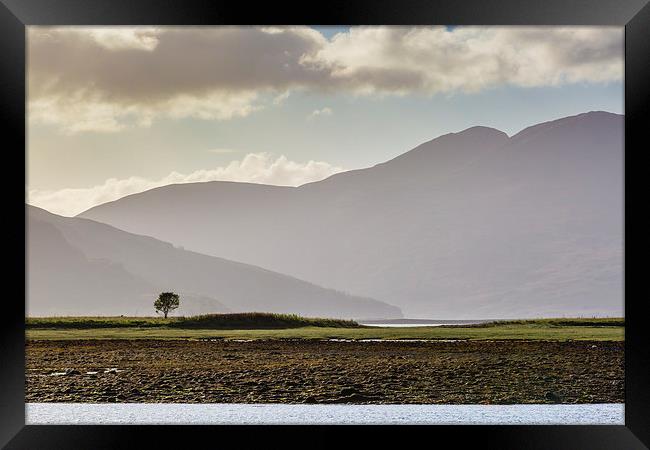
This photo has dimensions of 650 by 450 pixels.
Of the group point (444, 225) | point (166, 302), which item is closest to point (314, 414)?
point (166, 302)

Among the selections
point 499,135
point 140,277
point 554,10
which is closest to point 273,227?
point 140,277

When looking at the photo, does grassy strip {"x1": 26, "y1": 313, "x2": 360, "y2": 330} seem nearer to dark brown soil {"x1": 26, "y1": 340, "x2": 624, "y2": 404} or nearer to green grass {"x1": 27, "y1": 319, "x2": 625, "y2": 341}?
green grass {"x1": 27, "y1": 319, "x2": 625, "y2": 341}

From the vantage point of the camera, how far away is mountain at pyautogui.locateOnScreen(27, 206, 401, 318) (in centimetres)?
1555

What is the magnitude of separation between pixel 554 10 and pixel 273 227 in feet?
47.7

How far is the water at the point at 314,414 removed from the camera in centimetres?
767

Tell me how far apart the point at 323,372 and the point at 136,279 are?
28.8 feet

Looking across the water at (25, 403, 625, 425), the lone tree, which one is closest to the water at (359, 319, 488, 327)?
the lone tree

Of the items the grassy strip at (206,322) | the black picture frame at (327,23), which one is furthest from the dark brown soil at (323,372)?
the black picture frame at (327,23)

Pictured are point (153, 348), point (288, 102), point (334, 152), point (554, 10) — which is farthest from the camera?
point (288, 102)

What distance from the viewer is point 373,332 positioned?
12578 mm

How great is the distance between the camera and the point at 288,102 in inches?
601

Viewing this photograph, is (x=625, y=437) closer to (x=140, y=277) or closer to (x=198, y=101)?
(x=198, y=101)

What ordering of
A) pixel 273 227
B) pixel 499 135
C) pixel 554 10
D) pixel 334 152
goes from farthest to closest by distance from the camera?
1. pixel 499 135
2. pixel 273 227
3. pixel 334 152
4. pixel 554 10

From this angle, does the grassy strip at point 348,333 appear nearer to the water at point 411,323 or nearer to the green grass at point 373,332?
the green grass at point 373,332
